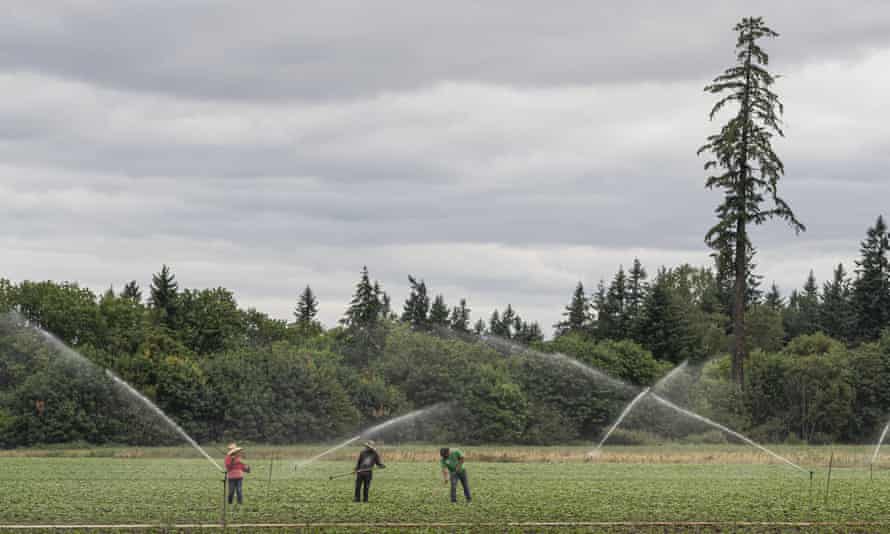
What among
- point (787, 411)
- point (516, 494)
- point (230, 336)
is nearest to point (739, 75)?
point (787, 411)

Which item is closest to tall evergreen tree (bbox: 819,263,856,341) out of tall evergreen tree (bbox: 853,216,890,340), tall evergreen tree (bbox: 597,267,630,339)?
tall evergreen tree (bbox: 853,216,890,340)

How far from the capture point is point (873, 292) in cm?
15325

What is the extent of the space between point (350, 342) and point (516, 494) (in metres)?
105

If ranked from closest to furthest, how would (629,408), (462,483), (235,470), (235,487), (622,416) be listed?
(235,470) < (235,487) < (462,483) < (622,416) < (629,408)

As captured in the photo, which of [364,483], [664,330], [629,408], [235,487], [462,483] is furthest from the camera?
[664,330]

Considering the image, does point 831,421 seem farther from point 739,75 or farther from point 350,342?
point 350,342

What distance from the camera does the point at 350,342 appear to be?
5886 inches

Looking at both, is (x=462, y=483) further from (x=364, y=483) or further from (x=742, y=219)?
(x=742, y=219)

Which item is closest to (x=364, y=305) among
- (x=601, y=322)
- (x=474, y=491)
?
(x=601, y=322)

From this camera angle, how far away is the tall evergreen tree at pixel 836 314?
155 meters

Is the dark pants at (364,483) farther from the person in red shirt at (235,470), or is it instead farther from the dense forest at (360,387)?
the dense forest at (360,387)

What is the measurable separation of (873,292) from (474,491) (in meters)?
118

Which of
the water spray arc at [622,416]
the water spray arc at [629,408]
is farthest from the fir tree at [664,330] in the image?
the water spray arc at [622,416]

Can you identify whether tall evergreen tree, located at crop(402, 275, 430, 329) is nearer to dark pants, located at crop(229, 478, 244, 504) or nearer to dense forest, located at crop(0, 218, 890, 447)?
dense forest, located at crop(0, 218, 890, 447)
